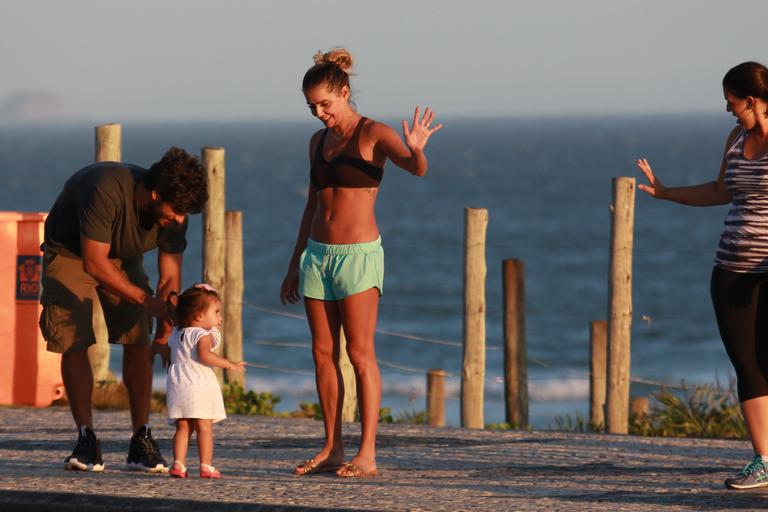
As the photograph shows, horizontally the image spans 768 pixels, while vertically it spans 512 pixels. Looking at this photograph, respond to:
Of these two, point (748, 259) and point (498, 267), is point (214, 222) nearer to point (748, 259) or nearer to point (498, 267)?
point (748, 259)

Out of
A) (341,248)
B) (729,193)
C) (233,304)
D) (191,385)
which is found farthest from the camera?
(233,304)

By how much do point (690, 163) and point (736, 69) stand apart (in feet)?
328

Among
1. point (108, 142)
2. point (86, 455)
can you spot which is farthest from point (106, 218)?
point (108, 142)

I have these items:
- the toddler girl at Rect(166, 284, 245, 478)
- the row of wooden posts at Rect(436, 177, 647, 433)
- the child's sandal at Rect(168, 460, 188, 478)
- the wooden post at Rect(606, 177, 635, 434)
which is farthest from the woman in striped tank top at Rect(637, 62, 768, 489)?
the wooden post at Rect(606, 177, 635, 434)

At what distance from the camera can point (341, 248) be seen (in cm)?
686

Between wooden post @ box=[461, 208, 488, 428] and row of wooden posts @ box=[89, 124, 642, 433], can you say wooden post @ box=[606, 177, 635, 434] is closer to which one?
row of wooden posts @ box=[89, 124, 642, 433]

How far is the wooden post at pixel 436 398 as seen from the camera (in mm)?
12180

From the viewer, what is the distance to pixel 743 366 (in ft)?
21.4

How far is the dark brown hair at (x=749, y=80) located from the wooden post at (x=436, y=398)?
6126 mm

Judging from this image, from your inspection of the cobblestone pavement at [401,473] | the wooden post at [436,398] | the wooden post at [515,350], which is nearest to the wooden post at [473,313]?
the wooden post at [515,350]

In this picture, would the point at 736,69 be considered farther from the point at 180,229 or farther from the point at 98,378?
the point at 98,378

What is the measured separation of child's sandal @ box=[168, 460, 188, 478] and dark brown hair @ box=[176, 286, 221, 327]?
65cm

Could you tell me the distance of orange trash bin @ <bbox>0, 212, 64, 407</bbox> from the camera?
10.4 m

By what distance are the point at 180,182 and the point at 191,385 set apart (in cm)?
95
